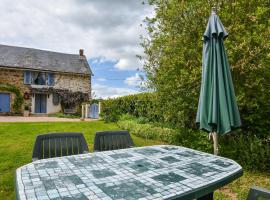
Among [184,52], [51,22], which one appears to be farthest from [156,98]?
[51,22]

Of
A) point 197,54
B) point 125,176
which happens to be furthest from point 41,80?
point 125,176

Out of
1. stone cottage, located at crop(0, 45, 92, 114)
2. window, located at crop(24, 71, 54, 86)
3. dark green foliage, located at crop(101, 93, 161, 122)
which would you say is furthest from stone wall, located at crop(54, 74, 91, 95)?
dark green foliage, located at crop(101, 93, 161, 122)

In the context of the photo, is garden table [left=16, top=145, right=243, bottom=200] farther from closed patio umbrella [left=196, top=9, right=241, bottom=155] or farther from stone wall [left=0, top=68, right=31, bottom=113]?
stone wall [left=0, top=68, right=31, bottom=113]

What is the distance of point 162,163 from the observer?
2.66m

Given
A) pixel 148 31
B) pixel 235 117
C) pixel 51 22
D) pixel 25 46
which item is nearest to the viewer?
pixel 235 117

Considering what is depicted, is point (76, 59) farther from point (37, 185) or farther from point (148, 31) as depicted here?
point (37, 185)

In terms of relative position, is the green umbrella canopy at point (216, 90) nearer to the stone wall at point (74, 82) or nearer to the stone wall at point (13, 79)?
the stone wall at point (13, 79)

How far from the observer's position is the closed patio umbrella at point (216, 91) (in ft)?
11.5

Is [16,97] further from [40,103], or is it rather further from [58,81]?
[58,81]

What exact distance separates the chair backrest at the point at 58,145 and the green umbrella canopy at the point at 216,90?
2.04 m

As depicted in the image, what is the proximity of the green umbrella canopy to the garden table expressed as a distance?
0.68 meters

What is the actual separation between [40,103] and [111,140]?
22167mm

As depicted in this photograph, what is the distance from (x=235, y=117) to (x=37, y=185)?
9.61ft

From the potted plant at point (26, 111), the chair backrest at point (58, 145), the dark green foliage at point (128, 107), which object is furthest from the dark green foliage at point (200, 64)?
the potted plant at point (26, 111)
